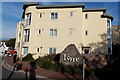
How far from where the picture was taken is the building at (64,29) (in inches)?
850

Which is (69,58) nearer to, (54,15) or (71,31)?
(71,31)

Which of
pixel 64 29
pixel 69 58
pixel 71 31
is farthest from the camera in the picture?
pixel 64 29

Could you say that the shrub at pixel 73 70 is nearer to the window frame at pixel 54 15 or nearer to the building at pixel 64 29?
the building at pixel 64 29

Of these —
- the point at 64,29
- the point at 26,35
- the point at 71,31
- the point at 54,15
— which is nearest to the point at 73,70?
the point at 71,31

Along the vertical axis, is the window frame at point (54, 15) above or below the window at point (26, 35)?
above

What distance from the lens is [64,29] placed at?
21.8 m

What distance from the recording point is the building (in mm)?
21594

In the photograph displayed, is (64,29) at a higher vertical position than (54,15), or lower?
lower

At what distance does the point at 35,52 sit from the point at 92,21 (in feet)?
35.9

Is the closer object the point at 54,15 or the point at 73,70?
the point at 73,70

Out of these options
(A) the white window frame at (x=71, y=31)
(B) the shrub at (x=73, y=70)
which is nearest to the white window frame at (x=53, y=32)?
(A) the white window frame at (x=71, y=31)

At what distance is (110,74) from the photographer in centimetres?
1118

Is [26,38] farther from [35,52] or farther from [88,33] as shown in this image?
[88,33]

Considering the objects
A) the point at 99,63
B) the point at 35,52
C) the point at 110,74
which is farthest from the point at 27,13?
the point at 110,74
